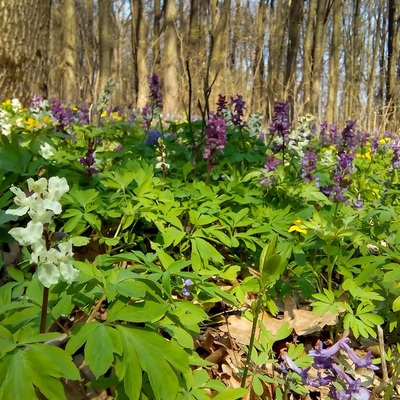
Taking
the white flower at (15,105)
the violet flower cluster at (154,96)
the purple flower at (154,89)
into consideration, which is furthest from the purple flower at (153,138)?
the white flower at (15,105)

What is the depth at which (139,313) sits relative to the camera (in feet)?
3.78

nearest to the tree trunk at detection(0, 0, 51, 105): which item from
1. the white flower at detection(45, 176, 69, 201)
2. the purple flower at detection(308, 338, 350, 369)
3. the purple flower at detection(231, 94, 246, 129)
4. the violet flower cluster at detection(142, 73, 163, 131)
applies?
the violet flower cluster at detection(142, 73, 163, 131)

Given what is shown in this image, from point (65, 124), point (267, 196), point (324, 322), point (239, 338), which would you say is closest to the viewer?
point (239, 338)

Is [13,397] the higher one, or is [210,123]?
[210,123]

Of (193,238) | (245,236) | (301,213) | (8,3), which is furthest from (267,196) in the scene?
(8,3)

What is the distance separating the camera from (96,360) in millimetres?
1032

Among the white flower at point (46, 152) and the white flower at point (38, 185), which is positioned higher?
the white flower at point (46, 152)

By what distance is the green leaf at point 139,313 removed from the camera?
113 centimetres

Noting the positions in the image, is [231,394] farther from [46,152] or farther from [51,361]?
[46,152]

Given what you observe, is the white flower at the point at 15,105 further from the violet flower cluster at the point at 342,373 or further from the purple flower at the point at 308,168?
the violet flower cluster at the point at 342,373

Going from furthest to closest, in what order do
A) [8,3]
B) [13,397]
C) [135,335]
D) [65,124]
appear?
[8,3] < [65,124] < [135,335] < [13,397]

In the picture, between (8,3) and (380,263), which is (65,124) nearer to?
(8,3)

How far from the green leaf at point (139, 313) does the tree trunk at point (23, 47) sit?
463 centimetres

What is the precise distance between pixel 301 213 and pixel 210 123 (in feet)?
2.70
